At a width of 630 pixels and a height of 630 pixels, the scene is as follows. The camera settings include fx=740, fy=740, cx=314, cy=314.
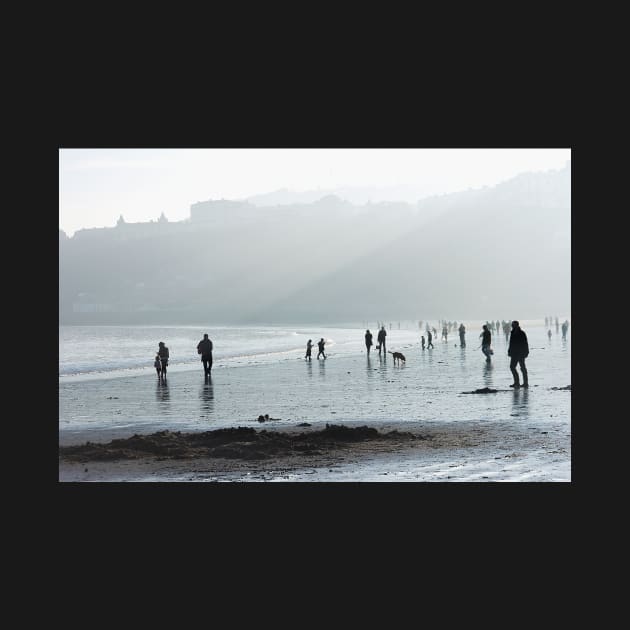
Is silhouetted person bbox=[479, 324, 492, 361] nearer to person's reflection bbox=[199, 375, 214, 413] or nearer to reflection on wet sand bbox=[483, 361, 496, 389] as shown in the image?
reflection on wet sand bbox=[483, 361, 496, 389]

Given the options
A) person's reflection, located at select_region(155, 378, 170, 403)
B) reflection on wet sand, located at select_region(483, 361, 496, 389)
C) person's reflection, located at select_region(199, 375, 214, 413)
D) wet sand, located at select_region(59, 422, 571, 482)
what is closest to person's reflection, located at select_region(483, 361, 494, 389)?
reflection on wet sand, located at select_region(483, 361, 496, 389)

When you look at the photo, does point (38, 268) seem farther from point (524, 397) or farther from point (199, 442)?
point (524, 397)

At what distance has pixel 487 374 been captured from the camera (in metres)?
29.2

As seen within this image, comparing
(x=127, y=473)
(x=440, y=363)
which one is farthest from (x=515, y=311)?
(x=127, y=473)

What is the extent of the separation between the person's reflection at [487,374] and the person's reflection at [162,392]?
10.7 m

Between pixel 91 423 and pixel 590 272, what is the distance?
12440 millimetres

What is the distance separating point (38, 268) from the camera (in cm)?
1343

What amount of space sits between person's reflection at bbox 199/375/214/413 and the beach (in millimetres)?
61

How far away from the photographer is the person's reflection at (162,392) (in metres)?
23.7

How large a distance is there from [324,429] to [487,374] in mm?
14279

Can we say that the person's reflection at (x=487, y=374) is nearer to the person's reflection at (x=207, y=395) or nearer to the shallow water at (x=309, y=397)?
the shallow water at (x=309, y=397)

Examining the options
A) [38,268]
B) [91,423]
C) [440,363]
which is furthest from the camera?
[440,363]

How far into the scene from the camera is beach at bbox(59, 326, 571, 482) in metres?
13.2

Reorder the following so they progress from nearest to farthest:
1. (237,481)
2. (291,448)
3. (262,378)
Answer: (237,481), (291,448), (262,378)
